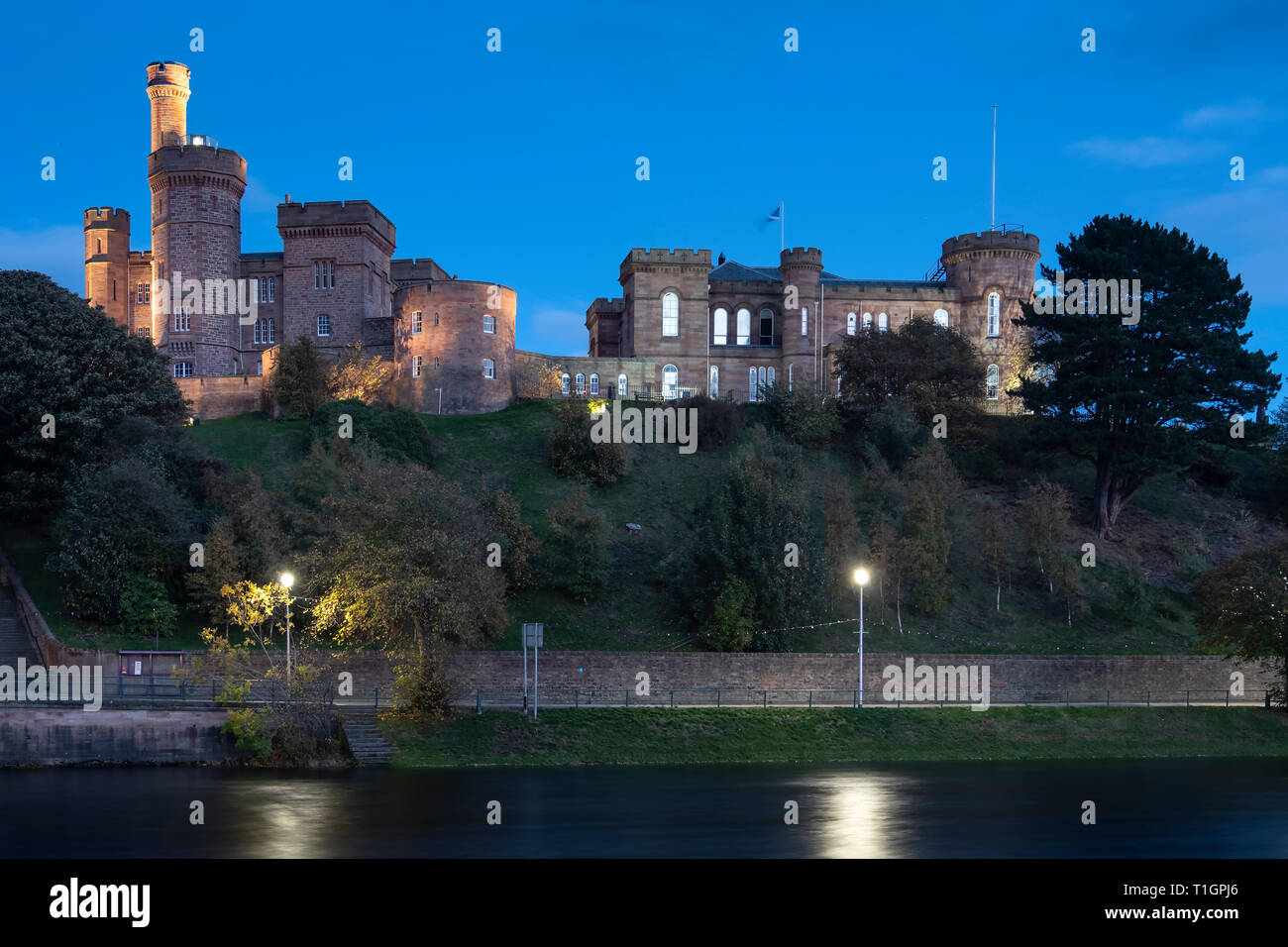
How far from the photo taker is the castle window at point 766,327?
7950 cm

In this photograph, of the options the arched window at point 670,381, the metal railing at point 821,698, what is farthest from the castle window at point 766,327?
the metal railing at point 821,698

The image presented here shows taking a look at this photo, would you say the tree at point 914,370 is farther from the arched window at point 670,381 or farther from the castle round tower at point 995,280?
the arched window at point 670,381

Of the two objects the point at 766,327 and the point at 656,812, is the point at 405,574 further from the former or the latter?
the point at 766,327

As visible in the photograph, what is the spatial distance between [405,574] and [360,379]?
1302 inches

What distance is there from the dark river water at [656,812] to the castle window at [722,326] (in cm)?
4963

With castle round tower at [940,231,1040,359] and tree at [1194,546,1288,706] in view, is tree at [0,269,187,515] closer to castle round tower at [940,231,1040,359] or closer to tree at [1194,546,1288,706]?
tree at [1194,546,1288,706]

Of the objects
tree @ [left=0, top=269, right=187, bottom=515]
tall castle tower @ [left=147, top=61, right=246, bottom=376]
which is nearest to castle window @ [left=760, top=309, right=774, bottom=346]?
tall castle tower @ [left=147, top=61, right=246, bottom=376]

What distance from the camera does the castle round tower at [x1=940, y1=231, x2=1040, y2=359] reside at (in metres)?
77.7

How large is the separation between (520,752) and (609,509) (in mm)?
23356

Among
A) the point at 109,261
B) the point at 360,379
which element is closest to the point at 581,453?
the point at 360,379

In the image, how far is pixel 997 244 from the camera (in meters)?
77.6

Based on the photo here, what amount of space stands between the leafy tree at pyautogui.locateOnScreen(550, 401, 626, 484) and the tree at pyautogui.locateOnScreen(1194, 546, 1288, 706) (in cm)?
2783
